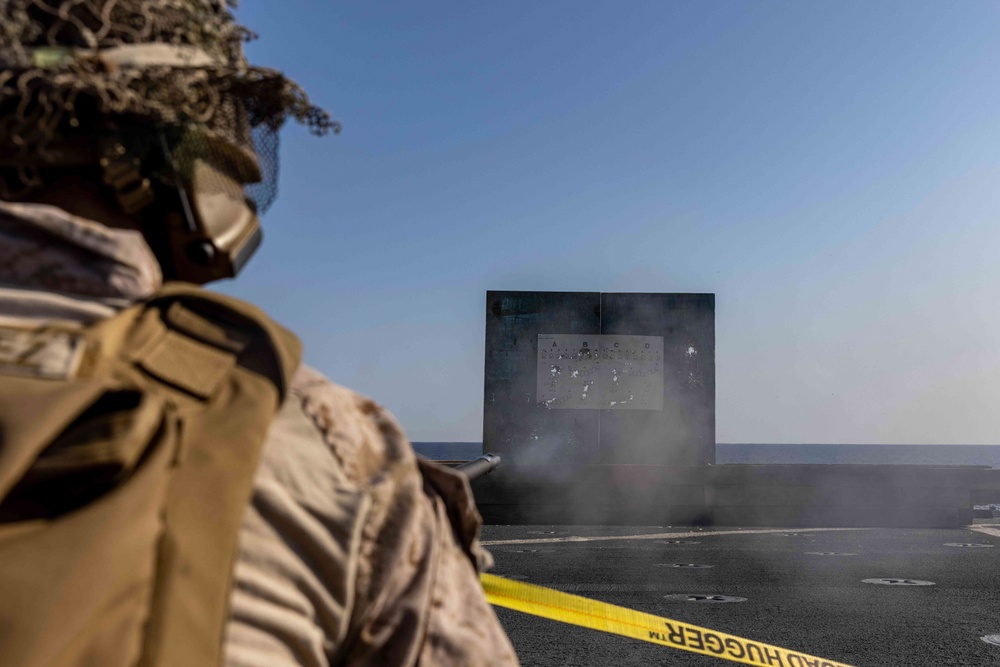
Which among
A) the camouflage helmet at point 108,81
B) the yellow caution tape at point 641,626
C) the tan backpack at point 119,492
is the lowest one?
the yellow caution tape at point 641,626

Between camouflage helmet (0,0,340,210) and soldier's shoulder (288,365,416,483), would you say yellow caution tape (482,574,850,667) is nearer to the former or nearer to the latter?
Answer: soldier's shoulder (288,365,416,483)

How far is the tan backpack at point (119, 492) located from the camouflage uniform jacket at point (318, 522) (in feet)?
0.20

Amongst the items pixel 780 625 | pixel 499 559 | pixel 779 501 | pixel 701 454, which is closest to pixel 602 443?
pixel 701 454

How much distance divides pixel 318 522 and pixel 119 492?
0.24 meters

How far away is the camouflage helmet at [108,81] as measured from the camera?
1.11m

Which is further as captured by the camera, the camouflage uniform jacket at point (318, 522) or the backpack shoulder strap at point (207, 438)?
the camouflage uniform jacket at point (318, 522)

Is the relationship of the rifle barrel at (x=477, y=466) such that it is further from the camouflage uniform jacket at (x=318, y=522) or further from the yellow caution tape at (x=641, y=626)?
the camouflage uniform jacket at (x=318, y=522)

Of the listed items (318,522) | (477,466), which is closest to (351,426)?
(318,522)

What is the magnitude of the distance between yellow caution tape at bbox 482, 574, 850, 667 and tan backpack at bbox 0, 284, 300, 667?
1.98 meters

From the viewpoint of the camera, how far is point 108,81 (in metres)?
1.12

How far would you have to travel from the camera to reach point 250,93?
51.3 inches

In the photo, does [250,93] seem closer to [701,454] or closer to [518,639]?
[518,639]

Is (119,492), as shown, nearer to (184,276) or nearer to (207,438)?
(207,438)

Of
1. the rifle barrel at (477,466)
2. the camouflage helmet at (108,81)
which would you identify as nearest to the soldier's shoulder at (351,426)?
the camouflage helmet at (108,81)
